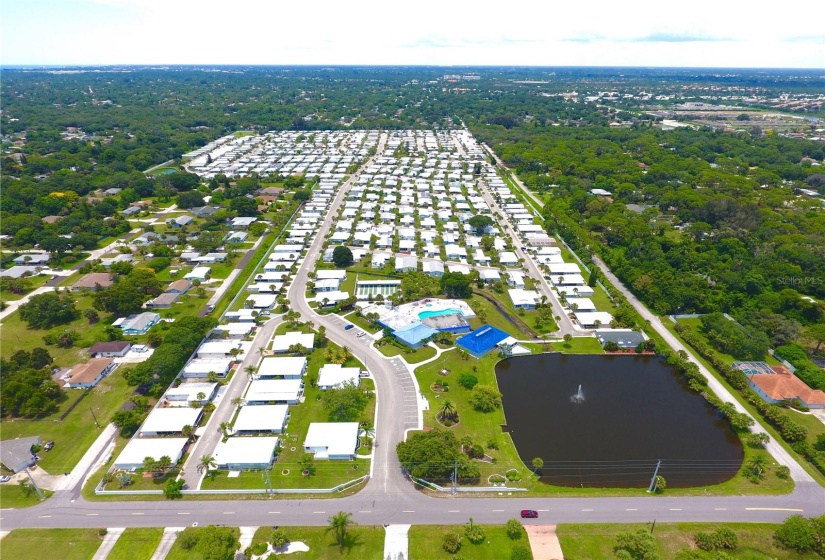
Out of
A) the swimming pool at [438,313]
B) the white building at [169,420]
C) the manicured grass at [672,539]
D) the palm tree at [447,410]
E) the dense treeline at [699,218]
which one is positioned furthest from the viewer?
the dense treeline at [699,218]

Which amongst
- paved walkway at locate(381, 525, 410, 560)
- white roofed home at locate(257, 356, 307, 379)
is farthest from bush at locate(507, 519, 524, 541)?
white roofed home at locate(257, 356, 307, 379)

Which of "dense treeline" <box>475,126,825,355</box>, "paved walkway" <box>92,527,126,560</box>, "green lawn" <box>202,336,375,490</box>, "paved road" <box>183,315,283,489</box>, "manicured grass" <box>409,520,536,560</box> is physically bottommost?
"manicured grass" <box>409,520,536,560</box>

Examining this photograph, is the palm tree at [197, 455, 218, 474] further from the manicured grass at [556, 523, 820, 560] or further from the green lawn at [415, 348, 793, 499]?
the manicured grass at [556, 523, 820, 560]

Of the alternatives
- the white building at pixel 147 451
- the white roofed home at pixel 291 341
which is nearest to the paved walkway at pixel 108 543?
the white building at pixel 147 451

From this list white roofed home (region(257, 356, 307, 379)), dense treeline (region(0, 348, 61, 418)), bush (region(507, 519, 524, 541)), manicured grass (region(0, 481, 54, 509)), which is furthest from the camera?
white roofed home (region(257, 356, 307, 379))

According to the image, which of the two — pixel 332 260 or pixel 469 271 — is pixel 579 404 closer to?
pixel 469 271

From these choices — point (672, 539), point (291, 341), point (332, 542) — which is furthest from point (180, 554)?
point (672, 539)

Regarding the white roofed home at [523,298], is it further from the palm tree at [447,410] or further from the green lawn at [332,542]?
the green lawn at [332,542]

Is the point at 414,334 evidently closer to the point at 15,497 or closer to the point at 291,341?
the point at 291,341
